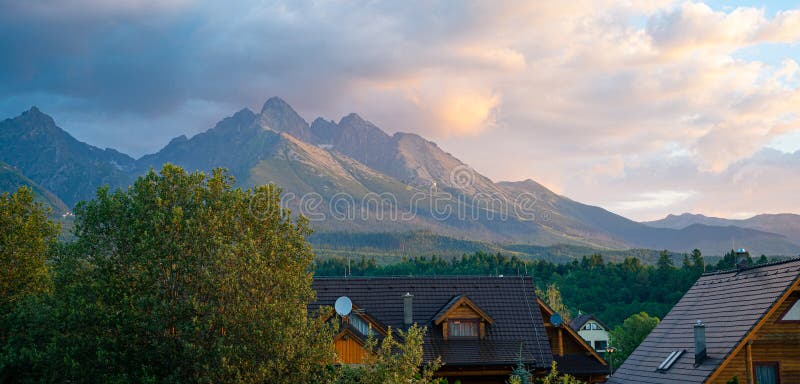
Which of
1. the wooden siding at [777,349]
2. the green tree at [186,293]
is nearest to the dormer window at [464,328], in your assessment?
the wooden siding at [777,349]

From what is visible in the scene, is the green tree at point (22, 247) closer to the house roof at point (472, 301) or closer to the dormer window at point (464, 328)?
the house roof at point (472, 301)

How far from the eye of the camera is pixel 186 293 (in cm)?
2077

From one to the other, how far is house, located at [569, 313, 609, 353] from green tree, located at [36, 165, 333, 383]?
218 ft

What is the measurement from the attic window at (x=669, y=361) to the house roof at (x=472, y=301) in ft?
22.2

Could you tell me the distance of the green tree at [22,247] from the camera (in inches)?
1270

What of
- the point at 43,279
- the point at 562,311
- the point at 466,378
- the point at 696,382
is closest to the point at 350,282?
the point at 466,378

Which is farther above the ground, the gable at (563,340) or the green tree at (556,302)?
the green tree at (556,302)

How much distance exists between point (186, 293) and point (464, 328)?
1981cm

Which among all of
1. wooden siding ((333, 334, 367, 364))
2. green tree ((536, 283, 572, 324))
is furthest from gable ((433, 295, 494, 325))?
green tree ((536, 283, 572, 324))

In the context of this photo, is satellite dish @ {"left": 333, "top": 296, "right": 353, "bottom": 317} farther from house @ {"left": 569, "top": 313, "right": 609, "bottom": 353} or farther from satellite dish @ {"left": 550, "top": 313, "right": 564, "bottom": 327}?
house @ {"left": 569, "top": 313, "right": 609, "bottom": 353}

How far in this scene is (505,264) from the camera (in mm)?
132500

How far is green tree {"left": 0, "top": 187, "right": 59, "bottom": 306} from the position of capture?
106 feet

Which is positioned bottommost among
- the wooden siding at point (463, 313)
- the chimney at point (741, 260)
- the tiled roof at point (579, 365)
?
the tiled roof at point (579, 365)

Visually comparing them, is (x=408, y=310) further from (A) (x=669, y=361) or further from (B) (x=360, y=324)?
(A) (x=669, y=361)
